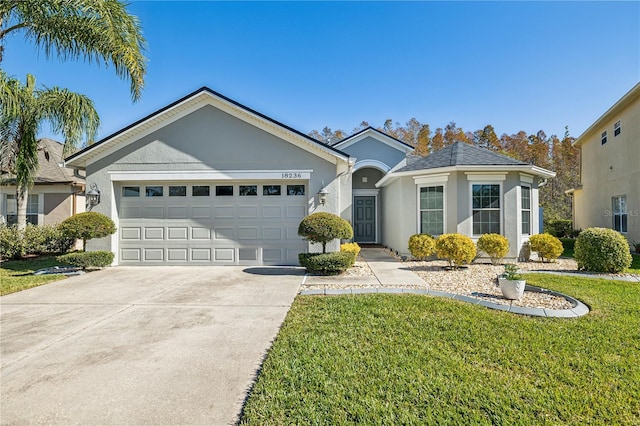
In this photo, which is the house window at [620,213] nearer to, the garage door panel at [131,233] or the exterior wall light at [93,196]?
the garage door panel at [131,233]

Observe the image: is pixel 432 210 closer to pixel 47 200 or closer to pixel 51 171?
pixel 47 200

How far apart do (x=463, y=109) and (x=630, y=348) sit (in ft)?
60.6

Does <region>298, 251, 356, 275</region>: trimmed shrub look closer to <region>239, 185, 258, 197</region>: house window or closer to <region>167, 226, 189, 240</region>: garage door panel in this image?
<region>239, 185, 258, 197</region>: house window

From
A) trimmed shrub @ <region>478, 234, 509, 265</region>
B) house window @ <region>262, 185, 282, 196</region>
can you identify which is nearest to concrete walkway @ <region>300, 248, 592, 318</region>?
trimmed shrub @ <region>478, 234, 509, 265</region>

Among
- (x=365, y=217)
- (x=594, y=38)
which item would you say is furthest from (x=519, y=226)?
(x=365, y=217)

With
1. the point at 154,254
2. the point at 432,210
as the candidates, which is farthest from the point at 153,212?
the point at 432,210

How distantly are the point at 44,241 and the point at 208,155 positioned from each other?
25.3ft

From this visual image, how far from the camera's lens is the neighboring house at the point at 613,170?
13297mm

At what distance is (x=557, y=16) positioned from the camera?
975cm

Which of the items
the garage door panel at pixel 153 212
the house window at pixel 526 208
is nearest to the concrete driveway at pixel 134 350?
the garage door panel at pixel 153 212

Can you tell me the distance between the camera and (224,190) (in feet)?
33.9

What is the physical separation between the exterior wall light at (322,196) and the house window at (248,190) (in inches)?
85.0

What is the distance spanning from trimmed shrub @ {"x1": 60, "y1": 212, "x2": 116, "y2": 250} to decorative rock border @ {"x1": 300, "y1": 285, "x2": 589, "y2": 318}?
665 centimetres

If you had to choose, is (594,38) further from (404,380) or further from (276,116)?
(404,380)
